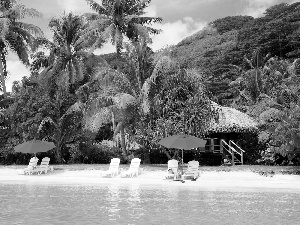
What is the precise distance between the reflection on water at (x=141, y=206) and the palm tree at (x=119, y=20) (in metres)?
17.3

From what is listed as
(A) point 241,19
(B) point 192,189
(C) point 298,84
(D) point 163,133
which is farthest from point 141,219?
(A) point 241,19

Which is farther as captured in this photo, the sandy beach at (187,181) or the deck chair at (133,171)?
the deck chair at (133,171)

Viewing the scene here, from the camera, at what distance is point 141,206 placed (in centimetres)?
1218

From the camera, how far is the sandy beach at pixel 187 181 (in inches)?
668

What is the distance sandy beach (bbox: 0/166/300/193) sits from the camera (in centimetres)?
1697

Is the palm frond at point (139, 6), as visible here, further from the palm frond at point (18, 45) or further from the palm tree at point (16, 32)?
the palm frond at point (18, 45)

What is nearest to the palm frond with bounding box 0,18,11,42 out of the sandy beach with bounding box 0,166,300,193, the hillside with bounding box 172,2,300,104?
the sandy beach with bounding box 0,166,300,193

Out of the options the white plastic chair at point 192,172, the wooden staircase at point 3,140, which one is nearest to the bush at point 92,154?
the wooden staircase at point 3,140

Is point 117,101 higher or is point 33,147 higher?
point 117,101

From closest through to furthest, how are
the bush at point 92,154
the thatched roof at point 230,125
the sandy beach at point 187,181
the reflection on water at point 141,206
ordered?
the reflection on water at point 141,206, the sandy beach at point 187,181, the thatched roof at point 230,125, the bush at point 92,154

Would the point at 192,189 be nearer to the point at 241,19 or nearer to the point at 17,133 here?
the point at 17,133

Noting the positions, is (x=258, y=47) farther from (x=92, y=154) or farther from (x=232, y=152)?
(x=92, y=154)

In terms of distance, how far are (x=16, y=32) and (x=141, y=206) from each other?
87.4ft

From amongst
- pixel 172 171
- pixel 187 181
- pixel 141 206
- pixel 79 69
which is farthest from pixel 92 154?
pixel 141 206
